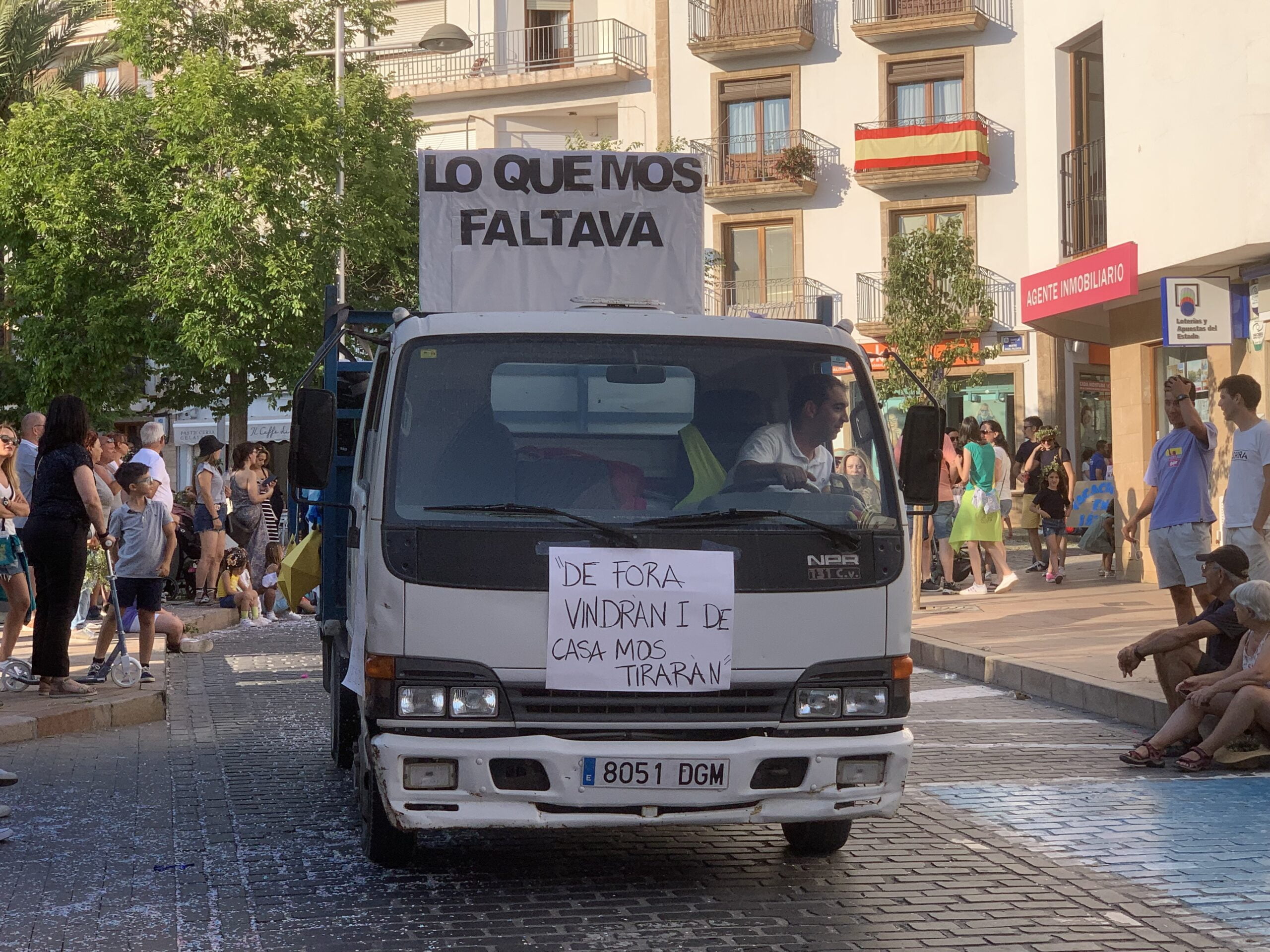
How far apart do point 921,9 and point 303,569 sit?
32.7 meters

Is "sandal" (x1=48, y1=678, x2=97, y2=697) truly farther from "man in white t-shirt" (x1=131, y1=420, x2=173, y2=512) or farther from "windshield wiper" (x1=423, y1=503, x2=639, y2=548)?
"windshield wiper" (x1=423, y1=503, x2=639, y2=548)

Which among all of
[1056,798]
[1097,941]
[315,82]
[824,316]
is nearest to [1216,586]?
[1056,798]

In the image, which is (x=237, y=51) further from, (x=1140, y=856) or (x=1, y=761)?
(x=1140, y=856)

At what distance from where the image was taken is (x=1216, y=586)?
333 inches

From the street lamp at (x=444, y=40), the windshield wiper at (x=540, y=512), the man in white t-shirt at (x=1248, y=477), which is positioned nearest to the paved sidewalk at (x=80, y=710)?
the windshield wiper at (x=540, y=512)

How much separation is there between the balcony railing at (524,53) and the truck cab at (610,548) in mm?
36580

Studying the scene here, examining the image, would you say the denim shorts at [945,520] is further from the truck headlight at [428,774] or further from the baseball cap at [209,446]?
the truck headlight at [428,774]

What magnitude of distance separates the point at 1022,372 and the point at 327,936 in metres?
33.3

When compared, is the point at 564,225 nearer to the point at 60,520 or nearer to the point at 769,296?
the point at 60,520

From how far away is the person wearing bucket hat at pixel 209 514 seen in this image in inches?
654

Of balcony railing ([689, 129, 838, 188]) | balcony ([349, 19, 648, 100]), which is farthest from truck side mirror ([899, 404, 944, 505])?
A: balcony ([349, 19, 648, 100])

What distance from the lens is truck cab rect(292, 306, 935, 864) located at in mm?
5359

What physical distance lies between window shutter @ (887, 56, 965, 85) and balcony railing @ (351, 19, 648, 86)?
6833 millimetres

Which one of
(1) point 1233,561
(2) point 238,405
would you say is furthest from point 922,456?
(2) point 238,405
